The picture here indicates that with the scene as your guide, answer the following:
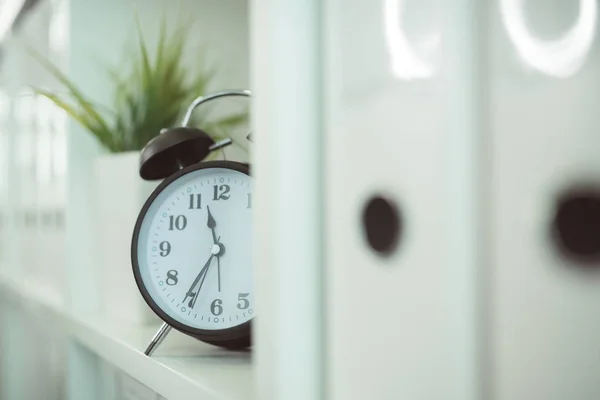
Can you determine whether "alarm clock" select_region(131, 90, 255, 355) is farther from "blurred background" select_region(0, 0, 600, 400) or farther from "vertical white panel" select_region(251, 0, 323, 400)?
"vertical white panel" select_region(251, 0, 323, 400)

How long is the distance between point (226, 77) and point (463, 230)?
0.91 m

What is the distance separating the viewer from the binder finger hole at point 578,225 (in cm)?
28

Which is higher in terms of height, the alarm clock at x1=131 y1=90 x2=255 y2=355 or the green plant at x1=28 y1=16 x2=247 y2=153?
the green plant at x1=28 y1=16 x2=247 y2=153

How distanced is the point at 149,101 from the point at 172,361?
54 cm

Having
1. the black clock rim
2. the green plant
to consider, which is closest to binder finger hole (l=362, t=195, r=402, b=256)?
the black clock rim

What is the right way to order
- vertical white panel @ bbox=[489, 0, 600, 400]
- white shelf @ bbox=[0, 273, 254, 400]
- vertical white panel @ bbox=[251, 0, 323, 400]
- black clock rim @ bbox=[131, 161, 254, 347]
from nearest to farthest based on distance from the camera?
1. vertical white panel @ bbox=[489, 0, 600, 400]
2. vertical white panel @ bbox=[251, 0, 323, 400]
3. white shelf @ bbox=[0, 273, 254, 400]
4. black clock rim @ bbox=[131, 161, 254, 347]

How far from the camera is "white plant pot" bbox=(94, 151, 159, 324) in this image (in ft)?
3.35

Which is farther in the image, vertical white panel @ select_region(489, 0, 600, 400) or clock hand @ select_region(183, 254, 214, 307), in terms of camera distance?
clock hand @ select_region(183, 254, 214, 307)

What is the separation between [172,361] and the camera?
743 millimetres

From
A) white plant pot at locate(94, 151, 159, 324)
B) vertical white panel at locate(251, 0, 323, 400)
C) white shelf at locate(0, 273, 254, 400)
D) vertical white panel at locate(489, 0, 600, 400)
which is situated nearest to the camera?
vertical white panel at locate(489, 0, 600, 400)

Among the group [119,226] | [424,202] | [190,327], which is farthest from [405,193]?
[119,226]

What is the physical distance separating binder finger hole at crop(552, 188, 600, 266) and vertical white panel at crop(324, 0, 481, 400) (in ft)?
0.16

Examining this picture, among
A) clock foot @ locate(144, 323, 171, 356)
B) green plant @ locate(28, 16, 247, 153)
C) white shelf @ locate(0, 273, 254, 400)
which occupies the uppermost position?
green plant @ locate(28, 16, 247, 153)

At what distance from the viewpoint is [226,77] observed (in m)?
1.17
